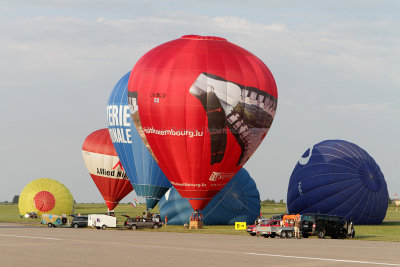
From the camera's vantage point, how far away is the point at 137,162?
68.6 metres

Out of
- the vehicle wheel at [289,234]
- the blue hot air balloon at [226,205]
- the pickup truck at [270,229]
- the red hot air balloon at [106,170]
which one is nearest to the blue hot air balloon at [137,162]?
the blue hot air balloon at [226,205]

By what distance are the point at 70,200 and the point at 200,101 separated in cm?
4111

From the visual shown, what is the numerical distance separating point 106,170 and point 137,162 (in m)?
12.5

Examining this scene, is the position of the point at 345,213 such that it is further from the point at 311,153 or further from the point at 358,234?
the point at 358,234

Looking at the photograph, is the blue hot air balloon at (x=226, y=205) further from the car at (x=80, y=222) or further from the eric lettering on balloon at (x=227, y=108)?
the eric lettering on balloon at (x=227, y=108)

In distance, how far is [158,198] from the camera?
2721 inches

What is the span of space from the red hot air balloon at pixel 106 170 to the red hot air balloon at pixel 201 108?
838 inches

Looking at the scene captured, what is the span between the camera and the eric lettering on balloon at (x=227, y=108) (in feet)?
182

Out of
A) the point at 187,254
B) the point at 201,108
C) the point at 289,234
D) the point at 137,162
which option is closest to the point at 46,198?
the point at 137,162

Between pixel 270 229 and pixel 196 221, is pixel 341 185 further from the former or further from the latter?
pixel 270 229

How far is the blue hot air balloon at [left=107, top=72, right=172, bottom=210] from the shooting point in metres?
68.2

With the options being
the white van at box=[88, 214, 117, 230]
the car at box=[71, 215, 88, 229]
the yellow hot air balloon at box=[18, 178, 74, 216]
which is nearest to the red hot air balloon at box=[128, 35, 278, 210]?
the white van at box=[88, 214, 117, 230]

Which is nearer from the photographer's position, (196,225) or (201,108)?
(201,108)

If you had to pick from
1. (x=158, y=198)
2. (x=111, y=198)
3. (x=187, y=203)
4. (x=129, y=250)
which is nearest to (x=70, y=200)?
(x=111, y=198)
